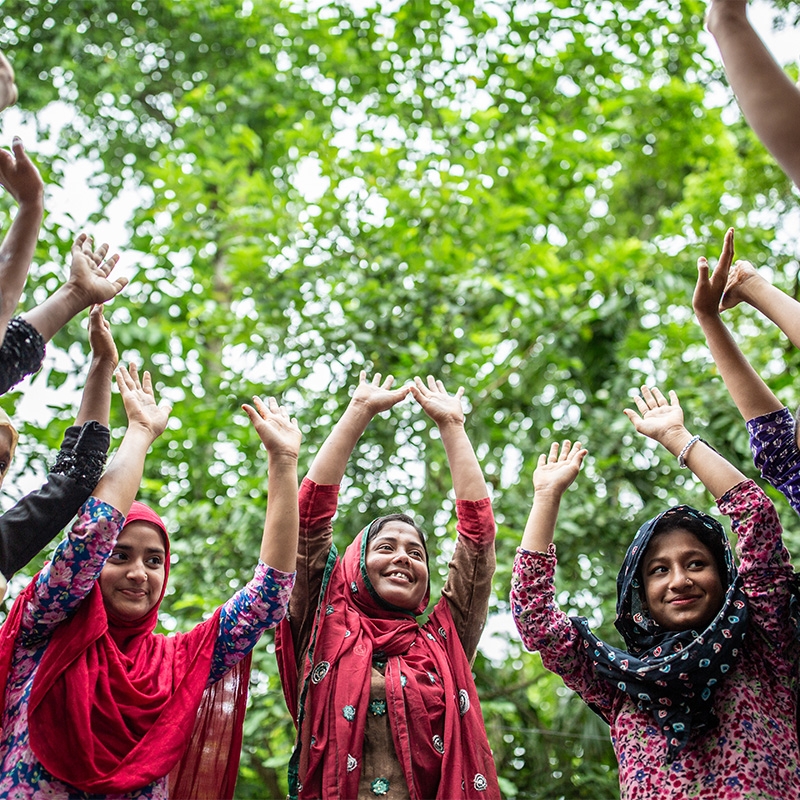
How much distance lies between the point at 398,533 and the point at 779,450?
104 centimetres

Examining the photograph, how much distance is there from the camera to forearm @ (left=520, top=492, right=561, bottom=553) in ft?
7.80

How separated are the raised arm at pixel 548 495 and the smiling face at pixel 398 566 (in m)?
0.31

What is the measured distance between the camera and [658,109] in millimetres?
6492

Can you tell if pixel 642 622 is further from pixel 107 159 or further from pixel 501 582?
pixel 107 159

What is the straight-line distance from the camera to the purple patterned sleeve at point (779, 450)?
212 cm

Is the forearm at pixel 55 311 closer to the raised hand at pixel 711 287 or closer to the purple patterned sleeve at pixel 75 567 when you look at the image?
the purple patterned sleeve at pixel 75 567

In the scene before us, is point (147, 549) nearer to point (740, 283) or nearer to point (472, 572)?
point (472, 572)

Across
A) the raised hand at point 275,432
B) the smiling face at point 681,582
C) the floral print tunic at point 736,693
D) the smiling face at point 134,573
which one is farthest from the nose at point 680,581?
the smiling face at point 134,573

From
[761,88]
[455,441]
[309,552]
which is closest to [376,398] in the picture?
[455,441]

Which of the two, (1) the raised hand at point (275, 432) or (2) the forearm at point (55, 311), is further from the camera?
(1) the raised hand at point (275, 432)

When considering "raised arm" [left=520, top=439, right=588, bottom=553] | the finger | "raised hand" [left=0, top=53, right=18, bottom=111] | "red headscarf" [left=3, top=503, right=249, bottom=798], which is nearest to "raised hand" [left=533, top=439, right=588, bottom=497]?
"raised arm" [left=520, top=439, right=588, bottom=553]

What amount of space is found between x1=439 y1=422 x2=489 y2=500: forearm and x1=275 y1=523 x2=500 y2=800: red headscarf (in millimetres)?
349

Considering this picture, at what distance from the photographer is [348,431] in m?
2.53

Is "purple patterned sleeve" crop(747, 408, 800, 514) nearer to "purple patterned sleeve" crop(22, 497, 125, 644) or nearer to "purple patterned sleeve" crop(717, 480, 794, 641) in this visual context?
"purple patterned sleeve" crop(717, 480, 794, 641)
